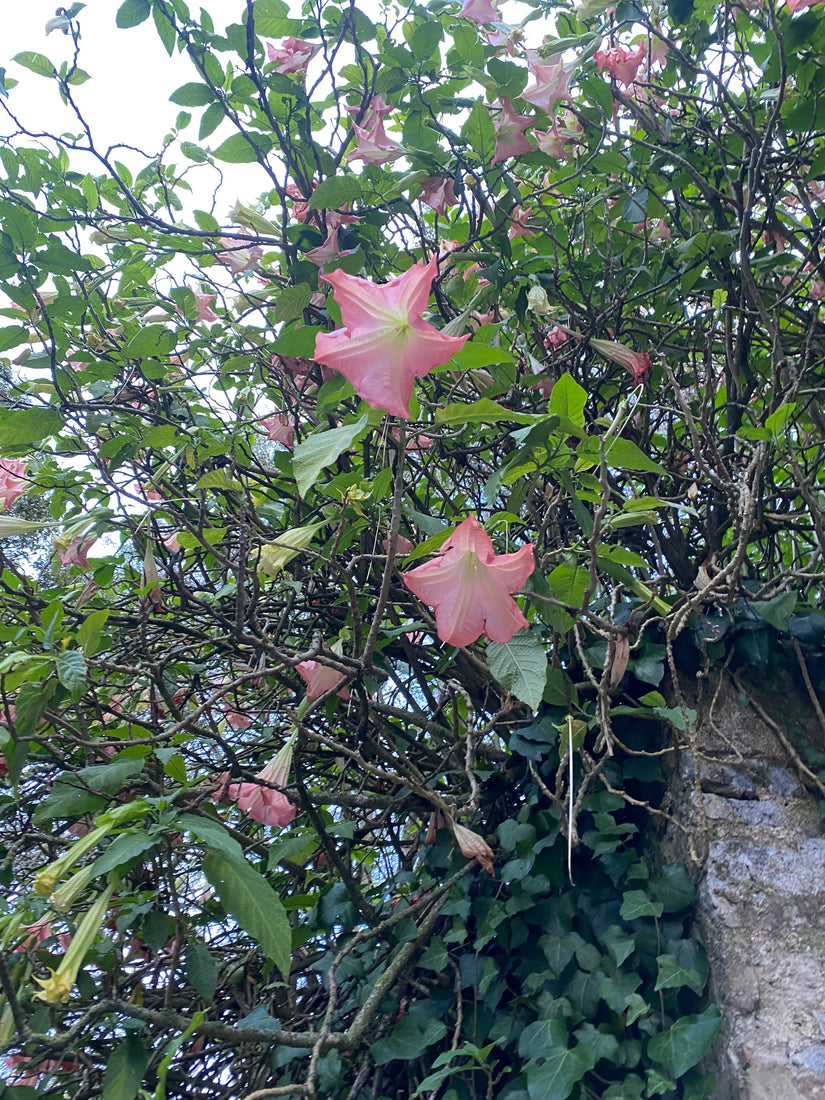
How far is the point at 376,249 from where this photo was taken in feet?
5.54

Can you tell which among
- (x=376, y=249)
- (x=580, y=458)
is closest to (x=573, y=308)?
(x=376, y=249)

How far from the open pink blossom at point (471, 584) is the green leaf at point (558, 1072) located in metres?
0.70

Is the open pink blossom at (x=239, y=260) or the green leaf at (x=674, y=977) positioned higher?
the open pink blossom at (x=239, y=260)

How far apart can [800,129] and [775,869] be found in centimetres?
154

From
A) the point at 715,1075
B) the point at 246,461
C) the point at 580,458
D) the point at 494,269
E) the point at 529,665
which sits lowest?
the point at 715,1075

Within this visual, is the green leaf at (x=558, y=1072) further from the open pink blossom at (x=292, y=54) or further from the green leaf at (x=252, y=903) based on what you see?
the open pink blossom at (x=292, y=54)

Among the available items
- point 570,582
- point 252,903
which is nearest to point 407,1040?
point 252,903

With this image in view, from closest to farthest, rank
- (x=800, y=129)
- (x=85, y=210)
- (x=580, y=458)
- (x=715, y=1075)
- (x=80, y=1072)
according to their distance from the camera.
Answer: (x=580, y=458) → (x=715, y=1075) → (x=80, y=1072) → (x=800, y=129) → (x=85, y=210)

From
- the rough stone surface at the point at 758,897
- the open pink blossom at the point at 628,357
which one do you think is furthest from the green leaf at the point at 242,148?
the rough stone surface at the point at 758,897

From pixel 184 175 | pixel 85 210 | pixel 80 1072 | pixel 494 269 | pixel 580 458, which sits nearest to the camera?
pixel 580 458

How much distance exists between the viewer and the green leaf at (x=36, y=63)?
154 cm

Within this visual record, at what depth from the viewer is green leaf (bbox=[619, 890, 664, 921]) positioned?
4.27 ft

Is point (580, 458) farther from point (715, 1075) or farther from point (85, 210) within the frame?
point (85, 210)

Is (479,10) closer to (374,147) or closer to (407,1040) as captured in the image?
(374,147)
